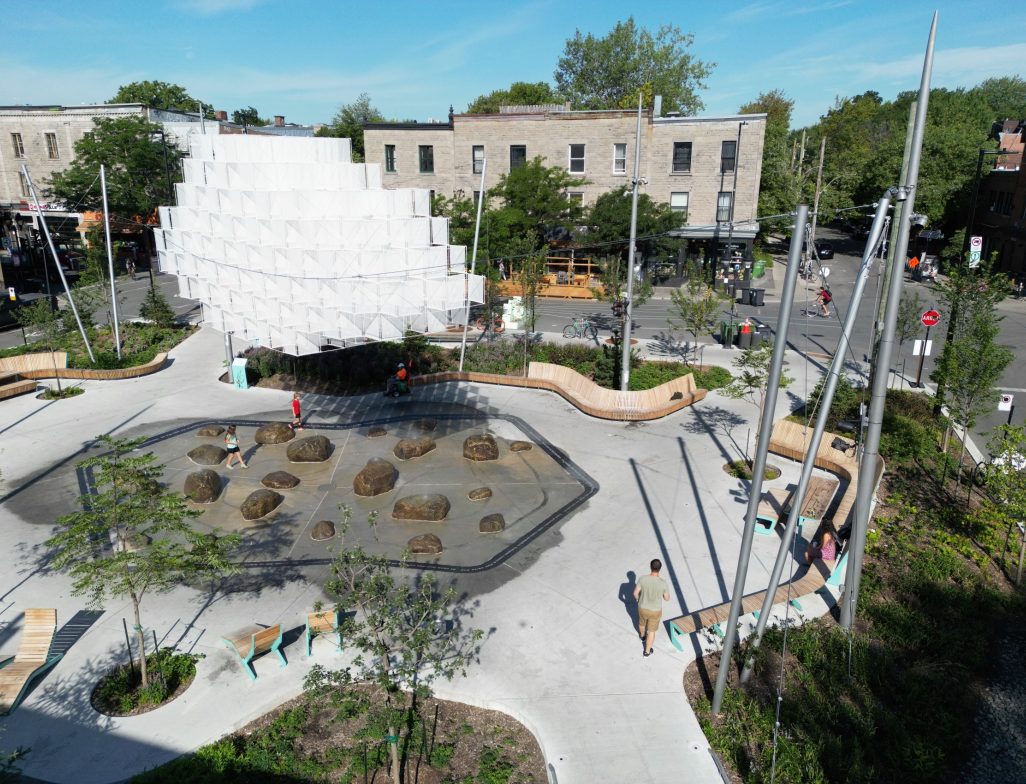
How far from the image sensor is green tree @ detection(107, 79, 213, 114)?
95.1 m

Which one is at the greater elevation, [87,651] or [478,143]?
[478,143]

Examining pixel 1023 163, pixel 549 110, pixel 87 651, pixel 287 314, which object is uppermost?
pixel 549 110

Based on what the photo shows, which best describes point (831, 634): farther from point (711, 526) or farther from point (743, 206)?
point (743, 206)

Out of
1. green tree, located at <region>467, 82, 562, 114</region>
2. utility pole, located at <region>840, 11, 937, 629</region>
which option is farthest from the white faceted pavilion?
green tree, located at <region>467, 82, 562, 114</region>

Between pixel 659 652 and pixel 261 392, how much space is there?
1849 cm

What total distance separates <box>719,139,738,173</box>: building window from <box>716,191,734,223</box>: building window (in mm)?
1619

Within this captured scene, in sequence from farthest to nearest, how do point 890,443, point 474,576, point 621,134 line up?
point 621,134 → point 890,443 → point 474,576

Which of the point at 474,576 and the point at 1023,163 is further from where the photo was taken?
the point at 1023,163

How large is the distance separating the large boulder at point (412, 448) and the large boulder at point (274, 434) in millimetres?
3388

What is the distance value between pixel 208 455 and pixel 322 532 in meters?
5.84

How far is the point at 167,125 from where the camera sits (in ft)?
193

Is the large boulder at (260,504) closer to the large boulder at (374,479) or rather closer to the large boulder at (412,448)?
the large boulder at (374,479)

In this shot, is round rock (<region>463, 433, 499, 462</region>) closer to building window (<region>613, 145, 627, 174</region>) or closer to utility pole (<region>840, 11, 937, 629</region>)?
utility pole (<region>840, 11, 937, 629</region>)

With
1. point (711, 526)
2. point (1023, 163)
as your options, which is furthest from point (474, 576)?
point (1023, 163)
